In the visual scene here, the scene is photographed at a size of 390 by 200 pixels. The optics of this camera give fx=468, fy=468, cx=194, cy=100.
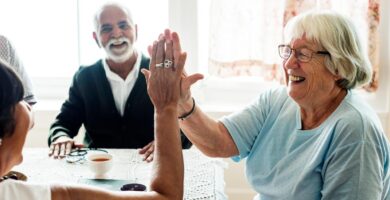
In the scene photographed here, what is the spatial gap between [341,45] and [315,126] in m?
0.27

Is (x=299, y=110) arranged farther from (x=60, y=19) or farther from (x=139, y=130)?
(x=60, y=19)

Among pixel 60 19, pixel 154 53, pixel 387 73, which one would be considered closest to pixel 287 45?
pixel 154 53

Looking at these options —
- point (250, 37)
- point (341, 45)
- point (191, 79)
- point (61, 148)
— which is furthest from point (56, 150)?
point (250, 37)

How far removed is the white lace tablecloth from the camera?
62.6 inches

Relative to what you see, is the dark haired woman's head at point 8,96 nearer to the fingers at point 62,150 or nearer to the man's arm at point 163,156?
the man's arm at point 163,156

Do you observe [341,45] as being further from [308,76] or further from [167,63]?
[167,63]

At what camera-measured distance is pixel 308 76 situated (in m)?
1.49

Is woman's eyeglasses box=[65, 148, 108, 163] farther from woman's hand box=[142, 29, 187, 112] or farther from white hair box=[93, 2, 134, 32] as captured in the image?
white hair box=[93, 2, 134, 32]

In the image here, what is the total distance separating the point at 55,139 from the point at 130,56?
580 millimetres

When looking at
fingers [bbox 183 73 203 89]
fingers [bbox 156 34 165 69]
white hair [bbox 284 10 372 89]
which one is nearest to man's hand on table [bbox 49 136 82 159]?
fingers [bbox 183 73 203 89]

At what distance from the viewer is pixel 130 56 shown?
2408 millimetres

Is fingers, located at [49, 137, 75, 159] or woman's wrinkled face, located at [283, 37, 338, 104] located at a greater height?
woman's wrinkled face, located at [283, 37, 338, 104]

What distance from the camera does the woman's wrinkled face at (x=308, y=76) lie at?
4.81ft

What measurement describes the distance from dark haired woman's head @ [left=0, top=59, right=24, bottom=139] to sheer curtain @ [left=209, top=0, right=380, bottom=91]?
1.99 m
